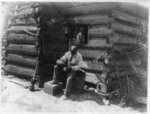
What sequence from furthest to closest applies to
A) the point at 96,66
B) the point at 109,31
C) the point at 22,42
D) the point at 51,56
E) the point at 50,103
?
the point at 22,42 → the point at 51,56 → the point at 96,66 → the point at 109,31 → the point at 50,103

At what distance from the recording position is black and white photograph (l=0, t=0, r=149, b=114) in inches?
220

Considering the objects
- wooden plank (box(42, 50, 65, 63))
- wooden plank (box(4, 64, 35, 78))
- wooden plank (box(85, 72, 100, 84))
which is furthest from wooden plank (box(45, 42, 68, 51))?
wooden plank (box(85, 72, 100, 84))

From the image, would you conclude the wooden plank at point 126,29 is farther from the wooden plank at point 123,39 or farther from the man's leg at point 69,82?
the man's leg at point 69,82

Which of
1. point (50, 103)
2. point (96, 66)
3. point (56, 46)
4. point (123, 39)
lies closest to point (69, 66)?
point (96, 66)

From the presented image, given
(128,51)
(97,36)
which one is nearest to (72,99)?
(97,36)

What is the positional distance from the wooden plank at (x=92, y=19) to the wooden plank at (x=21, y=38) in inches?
→ 71.3

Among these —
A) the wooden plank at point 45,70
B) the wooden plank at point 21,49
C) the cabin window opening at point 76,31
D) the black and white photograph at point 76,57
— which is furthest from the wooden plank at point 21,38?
the cabin window opening at point 76,31

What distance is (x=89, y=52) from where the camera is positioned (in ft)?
21.5

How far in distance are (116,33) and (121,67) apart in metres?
1.31

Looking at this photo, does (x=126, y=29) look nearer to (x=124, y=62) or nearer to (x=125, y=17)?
(x=125, y=17)

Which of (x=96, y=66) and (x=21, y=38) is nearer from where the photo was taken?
(x=96, y=66)

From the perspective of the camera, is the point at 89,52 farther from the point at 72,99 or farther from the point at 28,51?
the point at 28,51

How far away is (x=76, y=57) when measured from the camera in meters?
5.97

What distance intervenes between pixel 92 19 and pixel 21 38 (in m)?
3.12
